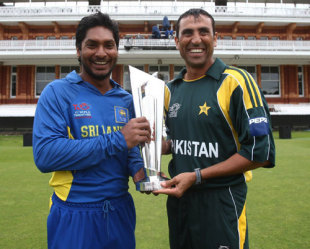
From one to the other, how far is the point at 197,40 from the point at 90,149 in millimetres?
951

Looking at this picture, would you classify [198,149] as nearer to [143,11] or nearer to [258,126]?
[258,126]

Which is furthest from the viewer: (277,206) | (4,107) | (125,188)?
(4,107)

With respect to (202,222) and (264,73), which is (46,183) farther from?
(264,73)

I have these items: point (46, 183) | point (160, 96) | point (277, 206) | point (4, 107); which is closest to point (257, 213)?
point (277, 206)

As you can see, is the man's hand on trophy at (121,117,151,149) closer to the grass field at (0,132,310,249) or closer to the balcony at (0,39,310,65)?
the grass field at (0,132,310,249)

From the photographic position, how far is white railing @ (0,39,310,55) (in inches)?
661

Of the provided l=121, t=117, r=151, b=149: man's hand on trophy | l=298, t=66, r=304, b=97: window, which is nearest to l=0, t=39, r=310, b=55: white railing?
l=298, t=66, r=304, b=97: window

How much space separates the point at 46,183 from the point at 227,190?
12.4 feet

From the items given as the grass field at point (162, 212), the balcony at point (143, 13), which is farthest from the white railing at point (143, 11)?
the grass field at point (162, 212)

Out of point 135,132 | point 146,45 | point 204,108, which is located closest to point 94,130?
point 135,132

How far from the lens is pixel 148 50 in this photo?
1720 cm

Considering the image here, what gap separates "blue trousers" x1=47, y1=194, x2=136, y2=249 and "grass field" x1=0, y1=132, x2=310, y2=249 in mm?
1028

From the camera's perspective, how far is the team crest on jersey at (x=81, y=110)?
1.41 meters

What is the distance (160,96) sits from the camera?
5.15 feet
